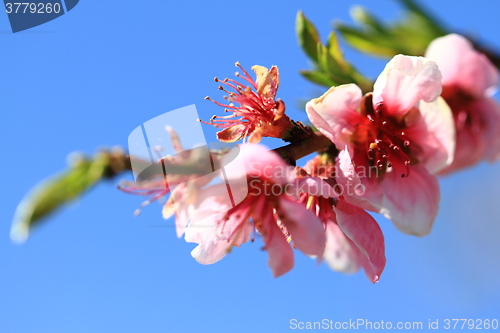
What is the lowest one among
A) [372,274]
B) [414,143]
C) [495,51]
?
[372,274]

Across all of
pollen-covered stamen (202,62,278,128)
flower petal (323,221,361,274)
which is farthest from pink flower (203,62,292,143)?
flower petal (323,221,361,274)

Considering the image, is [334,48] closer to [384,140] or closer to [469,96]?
[384,140]

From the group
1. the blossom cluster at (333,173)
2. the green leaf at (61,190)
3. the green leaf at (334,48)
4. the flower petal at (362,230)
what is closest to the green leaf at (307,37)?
the green leaf at (334,48)

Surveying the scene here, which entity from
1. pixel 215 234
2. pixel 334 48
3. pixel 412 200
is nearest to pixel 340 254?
pixel 412 200

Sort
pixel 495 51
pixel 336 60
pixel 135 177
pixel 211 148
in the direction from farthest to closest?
1. pixel 495 51
2. pixel 336 60
3. pixel 211 148
4. pixel 135 177

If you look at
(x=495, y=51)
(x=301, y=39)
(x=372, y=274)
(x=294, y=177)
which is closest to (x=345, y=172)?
(x=294, y=177)

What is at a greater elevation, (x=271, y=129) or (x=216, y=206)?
(x=271, y=129)

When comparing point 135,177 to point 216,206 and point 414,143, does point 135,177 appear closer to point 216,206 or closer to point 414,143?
point 216,206
